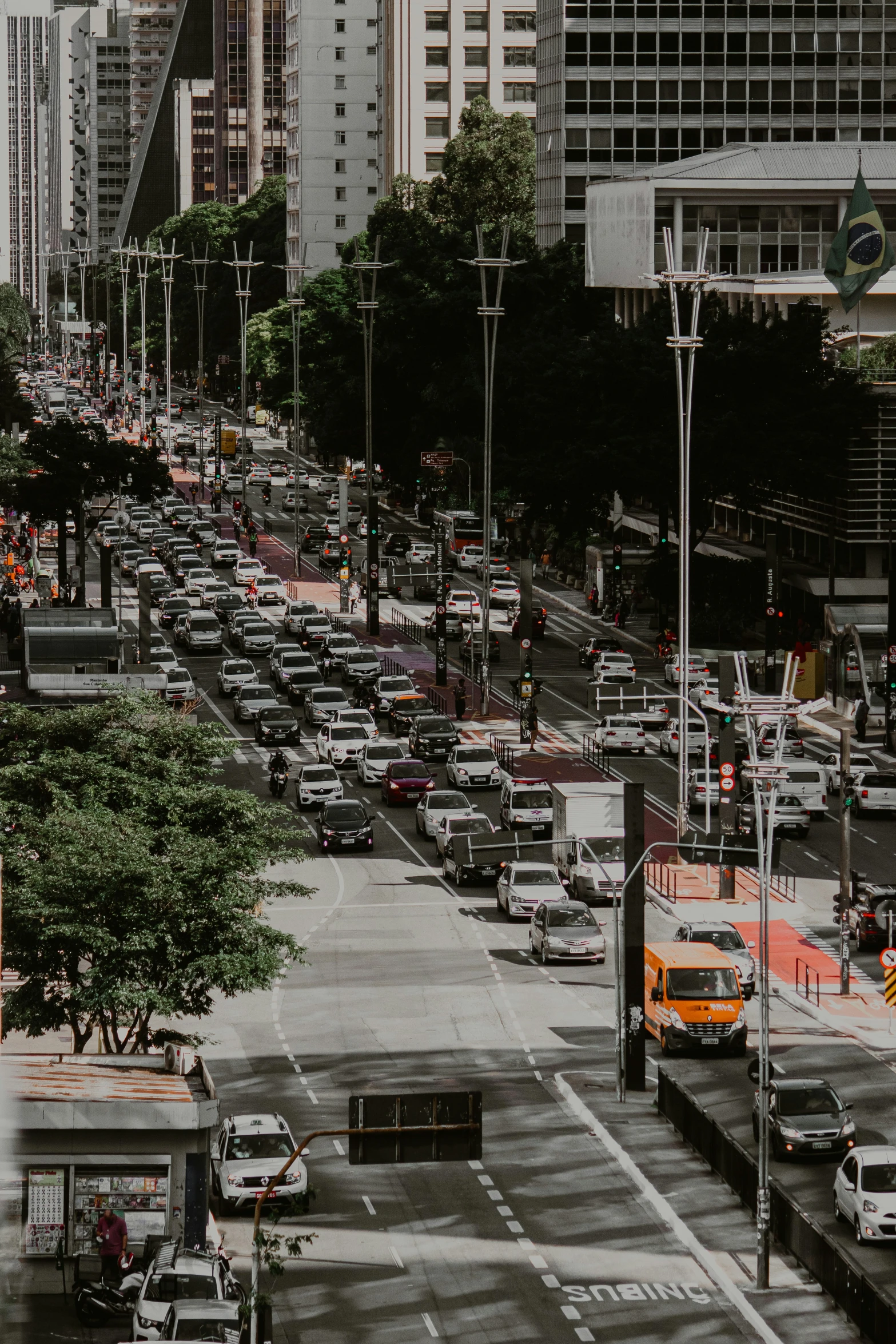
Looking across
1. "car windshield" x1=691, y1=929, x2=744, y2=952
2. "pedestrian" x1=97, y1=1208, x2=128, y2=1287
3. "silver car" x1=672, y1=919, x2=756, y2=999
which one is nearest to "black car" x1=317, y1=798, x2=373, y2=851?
"silver car" x1=672, y1=919, x2=756, y2=999

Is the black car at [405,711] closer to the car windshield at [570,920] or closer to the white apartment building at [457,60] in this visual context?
the car windshield at [570,920]

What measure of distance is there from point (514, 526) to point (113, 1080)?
96.0 metres

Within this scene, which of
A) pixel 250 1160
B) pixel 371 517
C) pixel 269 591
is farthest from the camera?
pixel 269 591

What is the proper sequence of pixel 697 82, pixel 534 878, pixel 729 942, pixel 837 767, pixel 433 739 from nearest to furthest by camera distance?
pixel 729 942
pixel 534 878
pixel 837 767
pixel 433 739
pixel 697 82

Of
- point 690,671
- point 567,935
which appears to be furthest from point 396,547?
point 567,935

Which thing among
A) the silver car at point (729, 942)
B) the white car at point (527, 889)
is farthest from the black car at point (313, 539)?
the silver car at point (729, 942)

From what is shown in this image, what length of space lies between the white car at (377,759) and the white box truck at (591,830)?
48.8 ft

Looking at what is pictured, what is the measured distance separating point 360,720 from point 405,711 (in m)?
3.38

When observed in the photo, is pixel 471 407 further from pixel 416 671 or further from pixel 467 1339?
pixel 467 1339

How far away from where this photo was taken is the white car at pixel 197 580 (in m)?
112

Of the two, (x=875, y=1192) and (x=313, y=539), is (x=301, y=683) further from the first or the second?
(x=875, y=1192)

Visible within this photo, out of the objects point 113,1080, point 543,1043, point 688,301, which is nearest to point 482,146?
point 688,301

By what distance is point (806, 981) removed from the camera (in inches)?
1960

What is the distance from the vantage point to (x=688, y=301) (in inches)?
4402
